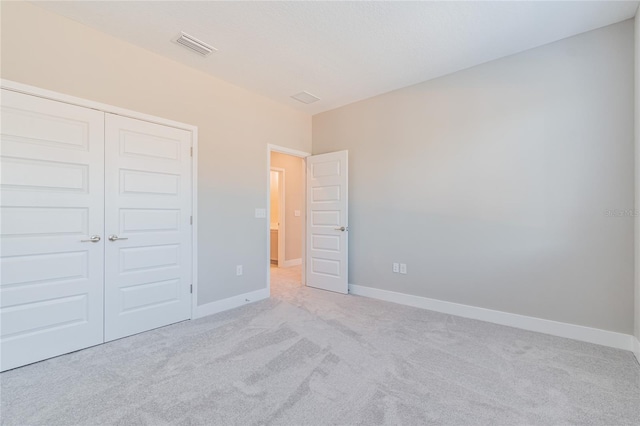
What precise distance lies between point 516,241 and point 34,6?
4.72 m

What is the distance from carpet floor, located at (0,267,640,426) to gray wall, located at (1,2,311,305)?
98 centimetres

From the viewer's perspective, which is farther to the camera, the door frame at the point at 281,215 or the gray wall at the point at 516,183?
the door frame at the point at 281,215

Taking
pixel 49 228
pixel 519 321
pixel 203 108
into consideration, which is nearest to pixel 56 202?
pixel 49 228

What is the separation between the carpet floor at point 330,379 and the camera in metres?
1.67

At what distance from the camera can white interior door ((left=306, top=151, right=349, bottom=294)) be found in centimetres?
423

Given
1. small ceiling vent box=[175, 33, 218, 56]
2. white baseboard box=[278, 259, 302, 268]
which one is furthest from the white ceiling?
white baseboard box=[278, 259, 302, 268]

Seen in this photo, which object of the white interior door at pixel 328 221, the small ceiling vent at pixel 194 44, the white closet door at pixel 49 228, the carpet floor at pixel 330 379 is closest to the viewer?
the carpet floor at pixel 330 379

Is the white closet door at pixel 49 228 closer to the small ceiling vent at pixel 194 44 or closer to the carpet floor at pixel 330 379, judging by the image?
the carpet floor at pixel 330 379

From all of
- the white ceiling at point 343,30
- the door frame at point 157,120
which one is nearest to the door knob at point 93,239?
the door frame at point 157,120

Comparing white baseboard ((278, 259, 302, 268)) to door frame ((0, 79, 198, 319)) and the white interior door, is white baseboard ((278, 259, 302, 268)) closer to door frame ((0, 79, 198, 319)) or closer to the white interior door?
the white interior door

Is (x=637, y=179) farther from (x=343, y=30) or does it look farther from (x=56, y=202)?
(x=56, y=202)

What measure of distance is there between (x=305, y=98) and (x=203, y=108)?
1.41 metres

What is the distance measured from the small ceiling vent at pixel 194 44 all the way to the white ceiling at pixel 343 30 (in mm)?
60

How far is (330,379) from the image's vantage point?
202 centimetres
